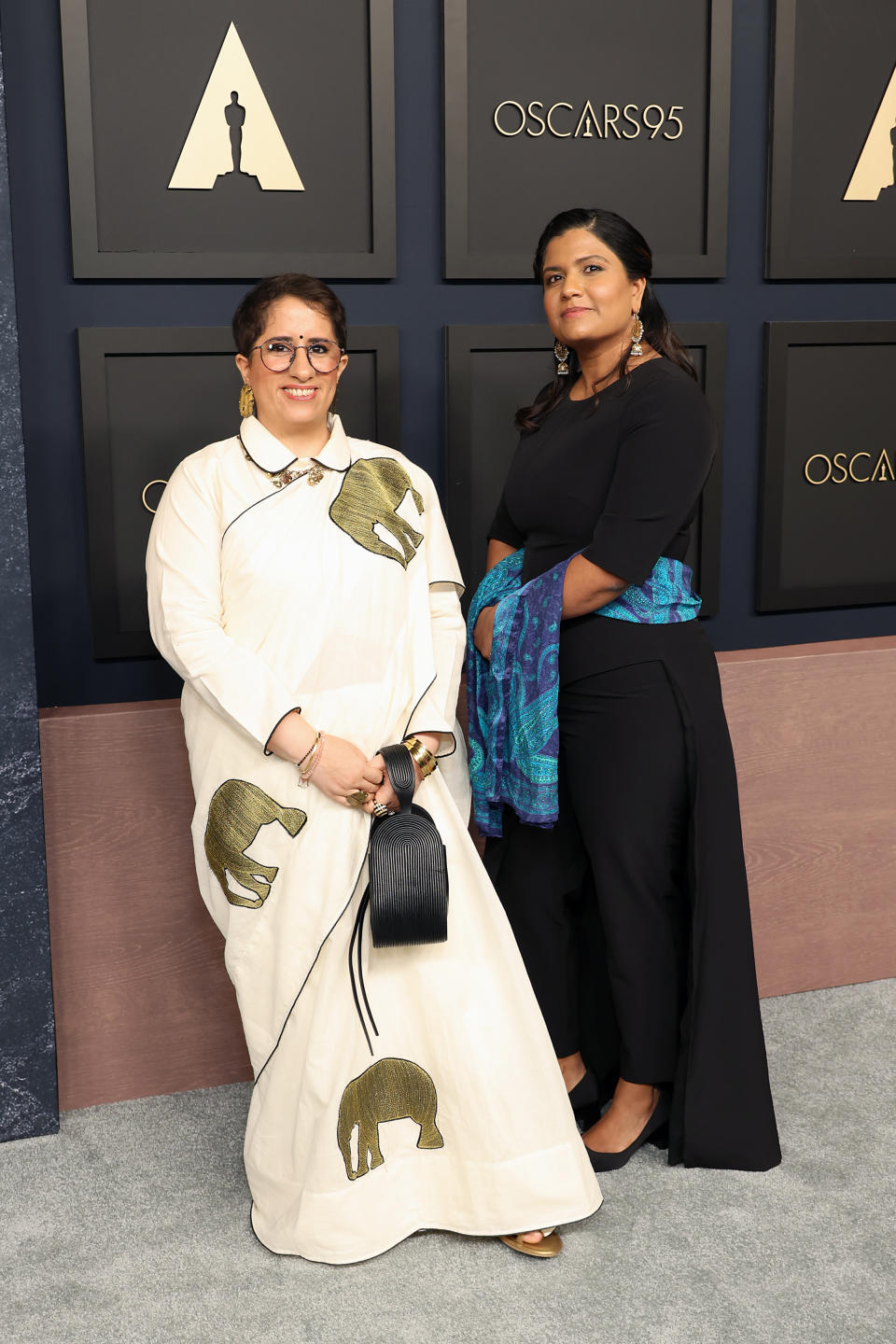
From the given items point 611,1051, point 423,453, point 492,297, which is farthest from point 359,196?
point 611,1051

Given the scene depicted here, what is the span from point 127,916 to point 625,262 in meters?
1.55

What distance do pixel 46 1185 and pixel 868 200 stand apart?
8.87 feet

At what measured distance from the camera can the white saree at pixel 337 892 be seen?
1993 mm

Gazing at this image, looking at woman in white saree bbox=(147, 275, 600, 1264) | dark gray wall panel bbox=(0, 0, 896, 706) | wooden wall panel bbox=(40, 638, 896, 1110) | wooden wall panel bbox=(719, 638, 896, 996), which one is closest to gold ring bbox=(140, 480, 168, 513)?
dark gray wall panel bbox=(0, 0, 896, 706)

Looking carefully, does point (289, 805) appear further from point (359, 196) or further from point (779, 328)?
point (779, 328)

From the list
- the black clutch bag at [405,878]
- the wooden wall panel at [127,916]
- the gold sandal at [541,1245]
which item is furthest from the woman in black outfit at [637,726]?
the wooden wall panel at [127,916]

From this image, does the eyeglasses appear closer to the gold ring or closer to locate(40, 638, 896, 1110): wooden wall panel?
the gold ring

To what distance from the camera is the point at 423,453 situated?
108 inches

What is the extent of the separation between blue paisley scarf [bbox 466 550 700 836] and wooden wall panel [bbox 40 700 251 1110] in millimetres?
650

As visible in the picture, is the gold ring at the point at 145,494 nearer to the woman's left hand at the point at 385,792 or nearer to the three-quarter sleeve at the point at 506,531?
the three-quarter sleeve at the point at 506,531

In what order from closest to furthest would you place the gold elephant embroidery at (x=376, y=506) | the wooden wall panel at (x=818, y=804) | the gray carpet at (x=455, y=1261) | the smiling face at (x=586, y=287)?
the gray carpet at (x=455, y=1261) → the gold elephant embroidery at (x=376, y=506) → the smiling face at (x=586, y=287) → the wooden wall panel at (x=818, y=804)

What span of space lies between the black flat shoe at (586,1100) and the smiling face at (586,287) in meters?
1.40

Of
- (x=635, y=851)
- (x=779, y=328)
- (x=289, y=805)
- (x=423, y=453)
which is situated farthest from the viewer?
(x=779, y=328)

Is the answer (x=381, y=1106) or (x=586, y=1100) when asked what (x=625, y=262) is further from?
(x=586, y=1100)
